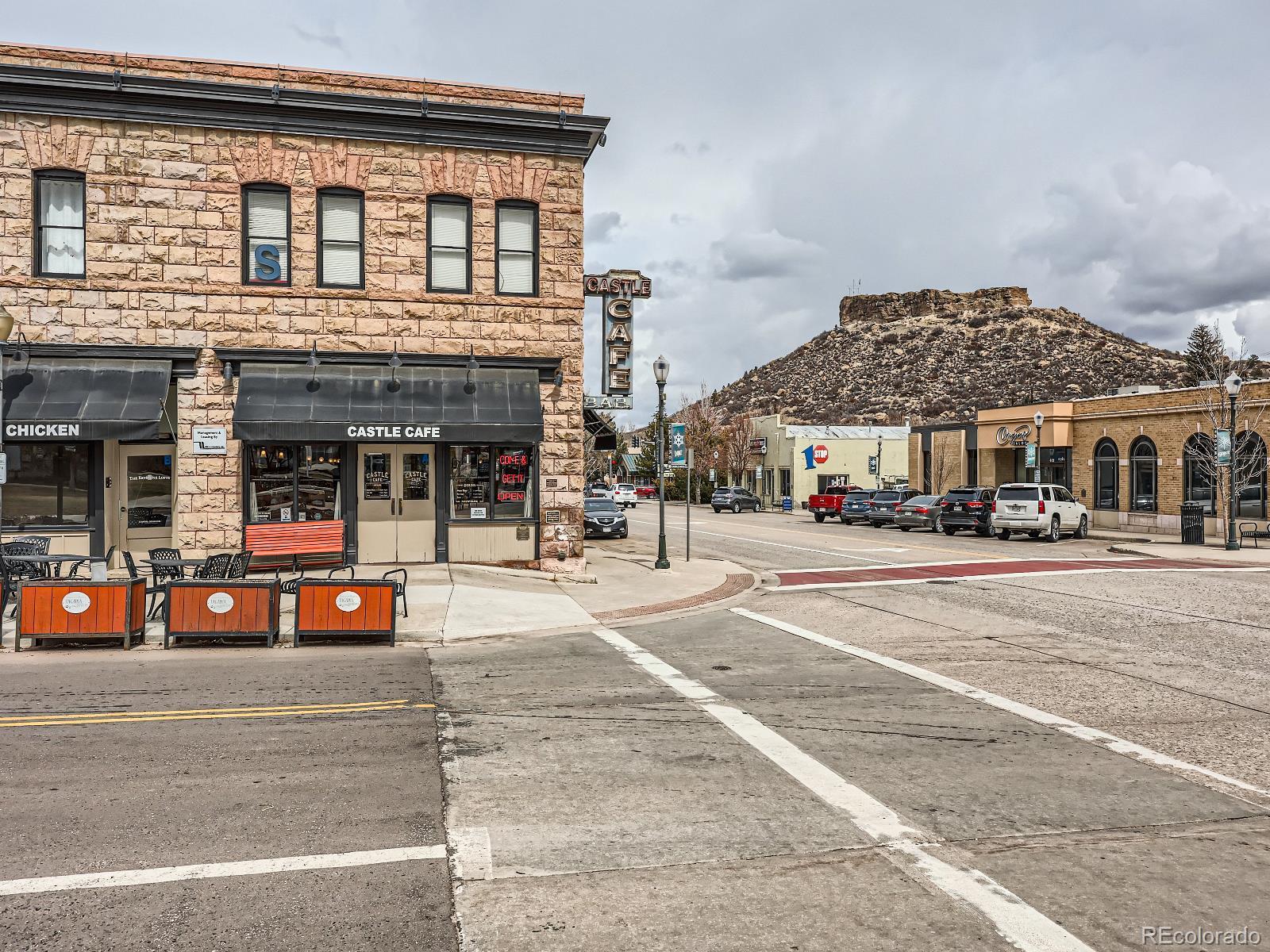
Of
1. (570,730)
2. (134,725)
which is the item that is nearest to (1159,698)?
(570,730)

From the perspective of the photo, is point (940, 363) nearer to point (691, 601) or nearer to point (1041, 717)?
point (691, 601)

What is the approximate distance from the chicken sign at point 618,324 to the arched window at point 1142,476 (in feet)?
84.7

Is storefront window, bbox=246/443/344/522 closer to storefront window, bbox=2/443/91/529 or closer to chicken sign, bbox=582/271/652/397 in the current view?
storefront window, bbox=2/443/91/529

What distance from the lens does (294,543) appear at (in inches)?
665

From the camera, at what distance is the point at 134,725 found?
7.50m

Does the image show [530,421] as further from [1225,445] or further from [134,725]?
[1225,445]

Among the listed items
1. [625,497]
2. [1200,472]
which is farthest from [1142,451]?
[625,497]

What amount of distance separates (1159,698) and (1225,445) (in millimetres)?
21577

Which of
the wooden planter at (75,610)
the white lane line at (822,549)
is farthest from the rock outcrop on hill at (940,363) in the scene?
the wooden planter at (75,610)

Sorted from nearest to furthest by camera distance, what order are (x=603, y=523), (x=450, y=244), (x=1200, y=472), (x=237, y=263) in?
1. (x=237, y=263)
2. (x=450, y=244)
3. (x=603, y=523)
4. (x=1200, y=472)

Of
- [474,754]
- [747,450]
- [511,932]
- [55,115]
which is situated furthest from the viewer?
[747,450]

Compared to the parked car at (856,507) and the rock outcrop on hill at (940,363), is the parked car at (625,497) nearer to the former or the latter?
the rock outcrop on hill at (940,363)

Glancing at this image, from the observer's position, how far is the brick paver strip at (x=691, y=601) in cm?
1438

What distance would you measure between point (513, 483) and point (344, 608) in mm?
7161
